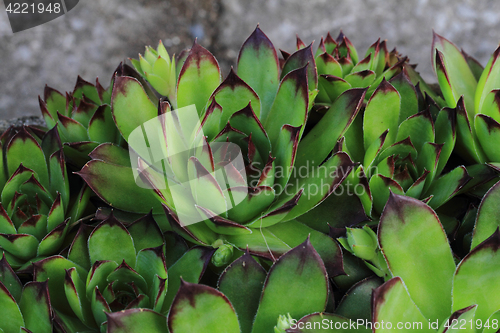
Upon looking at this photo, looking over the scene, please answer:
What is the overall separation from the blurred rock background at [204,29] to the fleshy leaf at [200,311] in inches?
85.0

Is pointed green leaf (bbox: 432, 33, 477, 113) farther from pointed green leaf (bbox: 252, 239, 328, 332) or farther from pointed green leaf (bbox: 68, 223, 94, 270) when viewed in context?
pointed green leaf (bbox: 68, 223, 94, 270)

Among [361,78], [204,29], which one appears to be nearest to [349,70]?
[361,78]

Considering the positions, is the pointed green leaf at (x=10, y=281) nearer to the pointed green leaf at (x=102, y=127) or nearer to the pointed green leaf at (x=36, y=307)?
the pointed green leaf at (x=36, y=307)

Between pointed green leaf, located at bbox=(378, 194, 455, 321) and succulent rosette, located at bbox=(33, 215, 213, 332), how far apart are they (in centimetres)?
25

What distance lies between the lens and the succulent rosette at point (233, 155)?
608mm

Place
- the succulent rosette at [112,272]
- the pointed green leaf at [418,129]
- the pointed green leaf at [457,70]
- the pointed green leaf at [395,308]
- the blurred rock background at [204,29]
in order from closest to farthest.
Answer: the pointed green leaf at [395,308], the succulent rosette at [112,272], the pointed green leaf at [418,129], the pointed green leaf at [457,70], the blurred rock background at [204,29]

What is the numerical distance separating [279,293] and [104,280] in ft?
0.82

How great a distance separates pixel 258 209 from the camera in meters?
0.65

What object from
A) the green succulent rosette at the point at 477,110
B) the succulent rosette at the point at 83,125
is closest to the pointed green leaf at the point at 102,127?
the succulent rosette at the point at 83,125

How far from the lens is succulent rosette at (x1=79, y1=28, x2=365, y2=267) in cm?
61

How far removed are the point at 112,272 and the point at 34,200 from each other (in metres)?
0.23

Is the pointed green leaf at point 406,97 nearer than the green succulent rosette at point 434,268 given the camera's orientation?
No

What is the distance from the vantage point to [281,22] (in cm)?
249

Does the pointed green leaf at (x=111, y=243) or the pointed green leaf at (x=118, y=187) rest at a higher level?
the pointed green leaf at (x=118, y=187)
